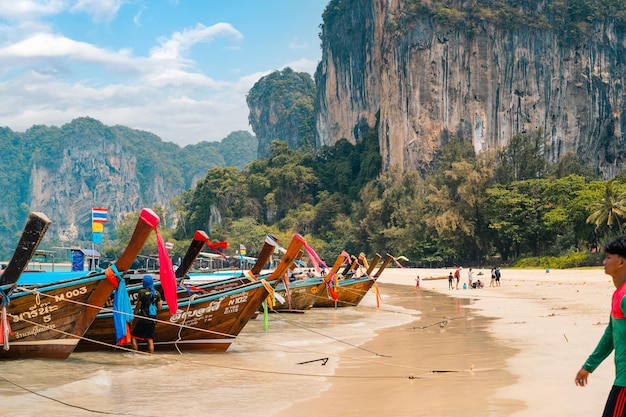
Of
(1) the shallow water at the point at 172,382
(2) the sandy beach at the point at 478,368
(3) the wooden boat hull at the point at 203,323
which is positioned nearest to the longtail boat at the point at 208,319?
(3) the wooden boat hull at the point at 203,323

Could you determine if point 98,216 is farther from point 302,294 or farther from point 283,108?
point 283,108

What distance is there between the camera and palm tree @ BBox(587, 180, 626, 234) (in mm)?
43500

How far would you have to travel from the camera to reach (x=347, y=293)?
1000 inches

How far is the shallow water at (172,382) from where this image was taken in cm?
865

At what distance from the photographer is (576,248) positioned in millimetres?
52000

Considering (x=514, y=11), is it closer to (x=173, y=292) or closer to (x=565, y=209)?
(x=565, y=209)

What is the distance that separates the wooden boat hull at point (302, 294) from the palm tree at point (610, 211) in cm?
2651

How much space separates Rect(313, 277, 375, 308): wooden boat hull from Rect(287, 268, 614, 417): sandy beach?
3.49 m

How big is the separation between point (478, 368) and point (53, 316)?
6655 millimetres

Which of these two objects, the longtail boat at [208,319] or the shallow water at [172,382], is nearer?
the shallow water at [172,382]

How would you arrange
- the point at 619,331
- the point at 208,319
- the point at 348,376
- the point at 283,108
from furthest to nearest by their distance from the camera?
the point at 283,108 < the point at 208,319 < the point at 348,376 < the point at 619,331

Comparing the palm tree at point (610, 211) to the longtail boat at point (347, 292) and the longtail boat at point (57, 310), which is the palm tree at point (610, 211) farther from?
the longtail boat at point (57, 310)

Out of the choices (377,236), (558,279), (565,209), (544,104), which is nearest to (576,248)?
(565,209)

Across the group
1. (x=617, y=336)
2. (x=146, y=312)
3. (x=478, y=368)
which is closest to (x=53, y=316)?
(x=146, y=312)
